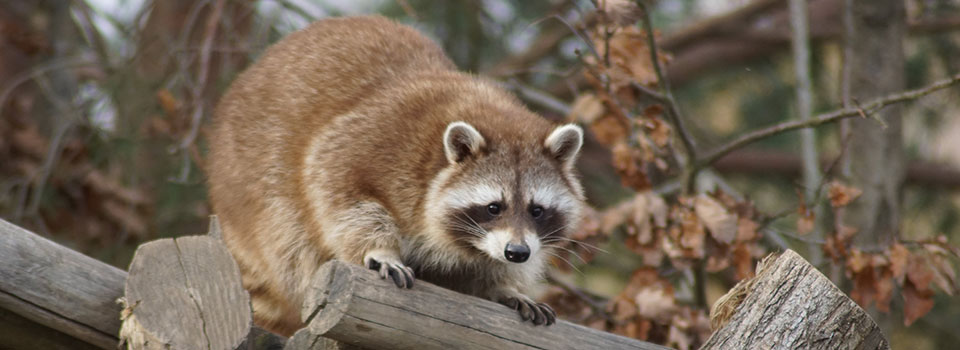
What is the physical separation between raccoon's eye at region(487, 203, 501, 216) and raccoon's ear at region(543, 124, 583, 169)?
315mm

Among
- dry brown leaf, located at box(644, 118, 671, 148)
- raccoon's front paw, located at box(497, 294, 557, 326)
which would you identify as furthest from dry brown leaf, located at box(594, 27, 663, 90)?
raccoon's front paw, located at box(497, 294, 557, 326)

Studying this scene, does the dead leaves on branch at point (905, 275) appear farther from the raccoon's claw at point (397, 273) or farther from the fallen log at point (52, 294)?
the fallen log at point (52, 294)

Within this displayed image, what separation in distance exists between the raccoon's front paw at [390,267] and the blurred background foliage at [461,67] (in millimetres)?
1574

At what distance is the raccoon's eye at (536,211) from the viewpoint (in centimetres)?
384

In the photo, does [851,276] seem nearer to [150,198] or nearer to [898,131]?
[898,131]

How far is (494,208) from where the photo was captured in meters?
3.81

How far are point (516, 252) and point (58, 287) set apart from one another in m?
1.46

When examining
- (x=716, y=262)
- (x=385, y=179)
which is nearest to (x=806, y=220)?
(x=716, y=262)

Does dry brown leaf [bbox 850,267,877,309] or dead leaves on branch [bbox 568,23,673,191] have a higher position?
dead leaves on branch [bbox 568,23,673,191]

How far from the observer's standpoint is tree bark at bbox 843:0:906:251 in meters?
5.72

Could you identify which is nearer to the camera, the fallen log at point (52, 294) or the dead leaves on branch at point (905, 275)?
the fallen log at point (52, 294)

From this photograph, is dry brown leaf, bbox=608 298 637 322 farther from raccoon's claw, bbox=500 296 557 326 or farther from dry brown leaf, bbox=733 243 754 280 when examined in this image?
raccoon's claw, bbox=500 296 557 326

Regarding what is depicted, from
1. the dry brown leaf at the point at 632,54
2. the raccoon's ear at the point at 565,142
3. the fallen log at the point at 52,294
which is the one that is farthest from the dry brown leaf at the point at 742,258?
the fallen log at the point at 52,294

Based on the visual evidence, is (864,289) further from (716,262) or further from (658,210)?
(658,210)
